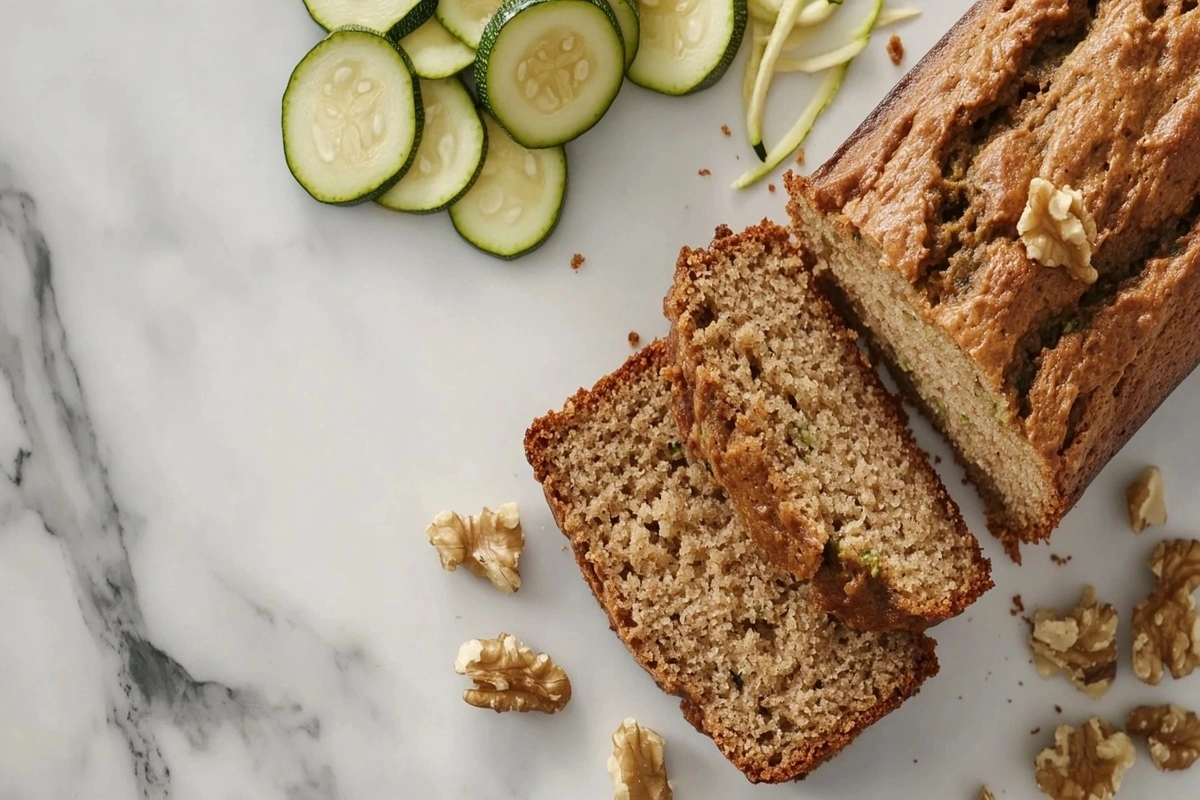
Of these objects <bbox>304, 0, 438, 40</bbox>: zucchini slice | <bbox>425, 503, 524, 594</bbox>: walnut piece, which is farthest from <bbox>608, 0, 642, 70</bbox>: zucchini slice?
<bbox>425, 503, 524, 594</bbox>: walnut piece

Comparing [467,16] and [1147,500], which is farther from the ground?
[467,16]

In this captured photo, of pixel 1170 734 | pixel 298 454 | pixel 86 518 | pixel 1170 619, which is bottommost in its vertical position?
pixel 1170 734

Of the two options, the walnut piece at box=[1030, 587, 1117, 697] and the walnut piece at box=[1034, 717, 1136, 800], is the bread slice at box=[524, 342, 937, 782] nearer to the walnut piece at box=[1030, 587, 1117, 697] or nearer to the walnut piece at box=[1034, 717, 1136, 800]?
the walnut piece at box=[1030, 587, 1117, 697]

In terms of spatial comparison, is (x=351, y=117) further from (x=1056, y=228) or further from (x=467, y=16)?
(x=1056, y=228)

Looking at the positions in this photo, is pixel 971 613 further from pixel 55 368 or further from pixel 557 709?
pixel 55 368

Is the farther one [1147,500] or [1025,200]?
[1147,500]

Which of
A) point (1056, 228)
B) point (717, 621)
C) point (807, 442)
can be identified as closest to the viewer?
point (1056, 228)

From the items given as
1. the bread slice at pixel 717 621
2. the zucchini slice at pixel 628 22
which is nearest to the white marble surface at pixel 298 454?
the zucchini slice at pixel 628 22

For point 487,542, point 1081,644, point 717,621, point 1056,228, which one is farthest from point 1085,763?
point 487,542
